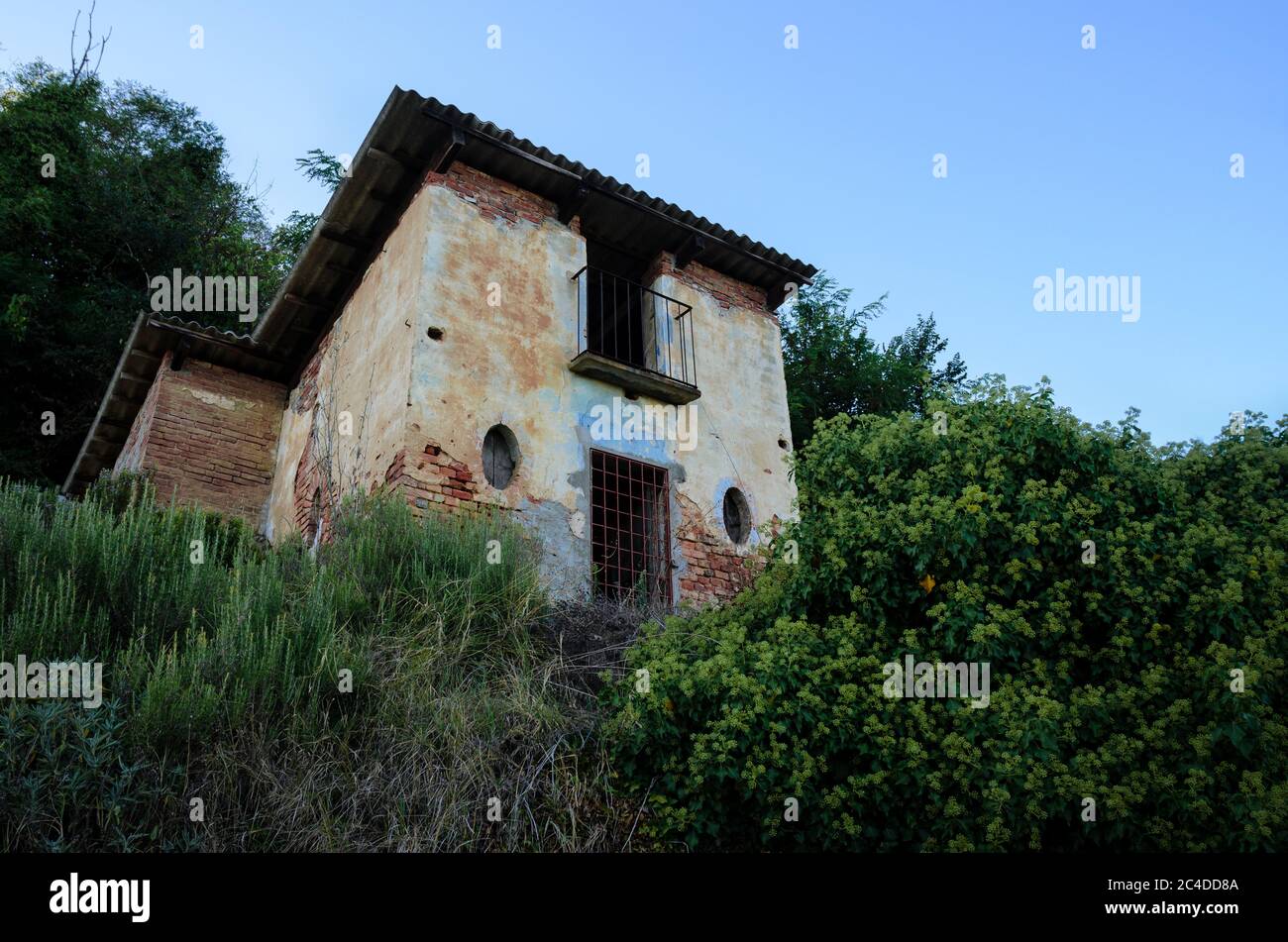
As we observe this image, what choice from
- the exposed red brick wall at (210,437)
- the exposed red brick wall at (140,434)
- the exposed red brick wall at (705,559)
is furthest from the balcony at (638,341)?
the exposed red brick wall at (140,434)

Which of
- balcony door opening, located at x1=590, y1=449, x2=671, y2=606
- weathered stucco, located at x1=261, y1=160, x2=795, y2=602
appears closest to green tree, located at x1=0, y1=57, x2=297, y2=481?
weathered stucco, located at x1=261, y1=160, x2=795, y2=602

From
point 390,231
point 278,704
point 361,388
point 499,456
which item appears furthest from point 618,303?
point 278,704

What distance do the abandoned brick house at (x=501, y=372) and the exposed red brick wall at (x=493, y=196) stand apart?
0.02m

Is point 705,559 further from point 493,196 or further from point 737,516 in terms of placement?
point 493,196

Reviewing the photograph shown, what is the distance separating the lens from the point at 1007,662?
478 centimetres

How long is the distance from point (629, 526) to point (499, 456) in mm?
1613

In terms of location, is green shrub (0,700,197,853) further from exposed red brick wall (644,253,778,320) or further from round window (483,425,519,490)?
exposed red brick wall (644,253,778,320)

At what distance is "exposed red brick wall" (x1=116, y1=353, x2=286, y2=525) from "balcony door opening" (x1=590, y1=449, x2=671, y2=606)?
4.80 m

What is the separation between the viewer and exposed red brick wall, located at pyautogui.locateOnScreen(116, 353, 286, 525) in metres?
11.1

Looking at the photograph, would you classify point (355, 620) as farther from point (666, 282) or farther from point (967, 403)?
point (666, 282)

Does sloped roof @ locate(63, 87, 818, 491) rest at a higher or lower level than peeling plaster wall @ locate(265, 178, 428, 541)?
higher

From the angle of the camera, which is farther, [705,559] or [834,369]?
[834,369]
